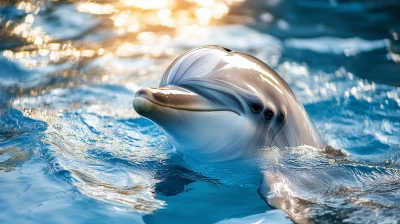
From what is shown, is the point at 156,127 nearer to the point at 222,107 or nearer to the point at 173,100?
the point at 222,107

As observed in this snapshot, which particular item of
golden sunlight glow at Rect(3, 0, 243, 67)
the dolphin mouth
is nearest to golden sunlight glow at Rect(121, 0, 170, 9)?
golden sunlight glow at Rect(3, 0, 243, 67)

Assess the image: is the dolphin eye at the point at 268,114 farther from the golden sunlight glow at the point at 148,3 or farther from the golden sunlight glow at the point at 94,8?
the golden sunlight glow at the point at 148,3

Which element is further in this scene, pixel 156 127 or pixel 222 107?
pixel 156 127

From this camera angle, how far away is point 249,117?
14.0 ft

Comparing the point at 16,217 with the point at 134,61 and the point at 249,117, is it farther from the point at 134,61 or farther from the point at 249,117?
the point at 134,61

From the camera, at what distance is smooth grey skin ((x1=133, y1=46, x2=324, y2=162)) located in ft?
12.6

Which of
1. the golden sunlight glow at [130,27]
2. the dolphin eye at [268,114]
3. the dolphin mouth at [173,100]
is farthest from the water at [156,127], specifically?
the dolphin mouth at [173,100]

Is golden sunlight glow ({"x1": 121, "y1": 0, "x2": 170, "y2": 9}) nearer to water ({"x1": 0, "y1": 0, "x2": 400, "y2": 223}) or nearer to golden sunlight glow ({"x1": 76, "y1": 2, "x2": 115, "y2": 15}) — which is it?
water ({"x1": 0, "y1": 0, "x2": 400, "y2": 223})

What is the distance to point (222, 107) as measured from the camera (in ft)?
13.2

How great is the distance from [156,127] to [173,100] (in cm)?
252

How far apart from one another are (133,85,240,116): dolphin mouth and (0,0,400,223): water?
654mm

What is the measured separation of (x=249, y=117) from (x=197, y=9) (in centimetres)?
839

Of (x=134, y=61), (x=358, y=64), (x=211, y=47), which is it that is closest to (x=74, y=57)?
(x=134, y=61)

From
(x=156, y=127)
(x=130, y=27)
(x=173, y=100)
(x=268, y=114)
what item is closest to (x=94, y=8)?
(x=130, y=27)
